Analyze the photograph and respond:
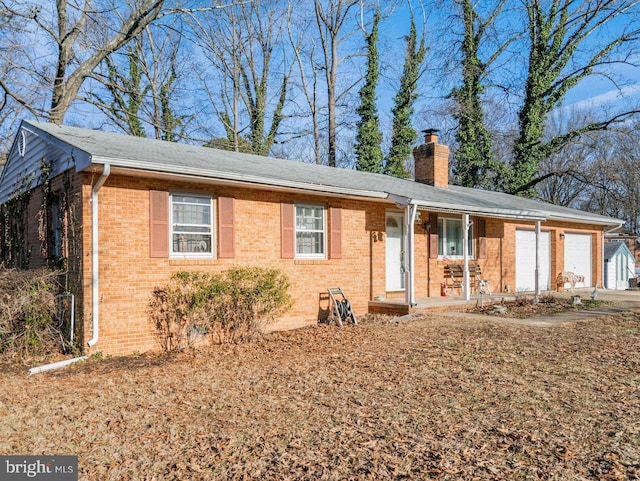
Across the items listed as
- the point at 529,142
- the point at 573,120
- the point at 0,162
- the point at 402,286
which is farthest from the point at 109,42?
the point at 573,120

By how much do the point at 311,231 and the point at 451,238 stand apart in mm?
5224

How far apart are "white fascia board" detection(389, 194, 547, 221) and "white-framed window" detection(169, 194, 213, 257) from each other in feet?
14.8

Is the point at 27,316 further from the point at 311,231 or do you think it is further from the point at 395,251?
the point at 395,251

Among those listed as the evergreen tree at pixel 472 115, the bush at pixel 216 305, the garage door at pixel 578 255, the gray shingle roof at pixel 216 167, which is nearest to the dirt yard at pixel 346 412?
the bush at pixel 216 305

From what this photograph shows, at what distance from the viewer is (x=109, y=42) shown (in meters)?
16.5

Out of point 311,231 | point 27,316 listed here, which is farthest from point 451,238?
point 27,316

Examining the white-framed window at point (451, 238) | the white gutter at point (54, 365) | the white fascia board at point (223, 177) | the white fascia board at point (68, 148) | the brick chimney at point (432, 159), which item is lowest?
the white gutter at point (54, 365)

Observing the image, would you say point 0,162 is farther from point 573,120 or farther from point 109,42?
point 573,120

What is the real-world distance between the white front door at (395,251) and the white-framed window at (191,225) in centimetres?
520

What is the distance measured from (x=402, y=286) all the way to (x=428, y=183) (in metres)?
4.80

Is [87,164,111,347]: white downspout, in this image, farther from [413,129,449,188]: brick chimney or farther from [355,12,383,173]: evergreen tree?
[355,12,383,173]: evergreen tree

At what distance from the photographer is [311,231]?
36.3ft

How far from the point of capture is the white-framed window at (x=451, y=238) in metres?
14.1

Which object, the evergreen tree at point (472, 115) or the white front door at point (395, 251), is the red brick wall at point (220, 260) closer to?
the white front door at point (395, 251)
